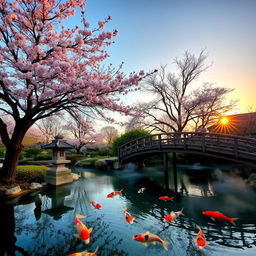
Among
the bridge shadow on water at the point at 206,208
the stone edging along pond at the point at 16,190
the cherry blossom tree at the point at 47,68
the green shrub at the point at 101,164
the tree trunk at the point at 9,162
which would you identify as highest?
the cherry blossom tree at the point at 47,68

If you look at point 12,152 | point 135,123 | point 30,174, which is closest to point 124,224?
point 12,152

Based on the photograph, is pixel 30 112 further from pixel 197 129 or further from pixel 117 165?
pixel 197 129

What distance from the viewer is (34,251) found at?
3.61 meters

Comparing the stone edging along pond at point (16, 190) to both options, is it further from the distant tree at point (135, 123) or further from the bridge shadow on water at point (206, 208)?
the distant tree at point (135, 123)

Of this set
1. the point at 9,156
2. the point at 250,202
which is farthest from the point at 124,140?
the point at 250,202

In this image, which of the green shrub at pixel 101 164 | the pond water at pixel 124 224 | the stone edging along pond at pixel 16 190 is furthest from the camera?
the green shrub at pixel 101 164

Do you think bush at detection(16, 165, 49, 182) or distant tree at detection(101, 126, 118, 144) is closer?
bush at detection(16, 165, 49, 182)

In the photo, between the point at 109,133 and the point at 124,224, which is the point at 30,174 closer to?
the point at 124,224

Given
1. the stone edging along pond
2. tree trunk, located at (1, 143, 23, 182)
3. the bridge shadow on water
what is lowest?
the bridge shadow on water

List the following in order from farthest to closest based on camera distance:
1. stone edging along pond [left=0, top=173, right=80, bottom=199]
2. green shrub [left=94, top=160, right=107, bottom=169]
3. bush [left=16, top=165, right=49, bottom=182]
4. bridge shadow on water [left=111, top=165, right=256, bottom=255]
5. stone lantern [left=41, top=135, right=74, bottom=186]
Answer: green shrub [left=94, top=160, right=107, bottom=169]
stone lantern [left=41, top=135, right=74, bottom=186]
bush [left=16, top=165, right=49, bottom=182]
stone edging along pond [left=0, top=173, right=80, bottom=199]
bridge shadow on water [left=111, top=165, right=256, bottom=255]

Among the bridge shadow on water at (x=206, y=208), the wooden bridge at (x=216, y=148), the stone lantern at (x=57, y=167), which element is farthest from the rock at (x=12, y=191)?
the wooden bridge at (x=216, y=148)

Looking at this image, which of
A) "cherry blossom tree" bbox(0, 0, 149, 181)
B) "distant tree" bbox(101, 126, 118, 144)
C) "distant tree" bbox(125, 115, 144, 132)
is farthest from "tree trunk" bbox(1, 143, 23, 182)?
"distant tree" bbox(101, 126, 118, 144)

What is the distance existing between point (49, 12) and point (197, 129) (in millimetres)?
21945

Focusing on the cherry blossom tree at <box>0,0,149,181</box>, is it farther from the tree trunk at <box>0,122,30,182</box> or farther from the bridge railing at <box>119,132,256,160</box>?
the bridge railing at <box>119,132,256,160</box>
